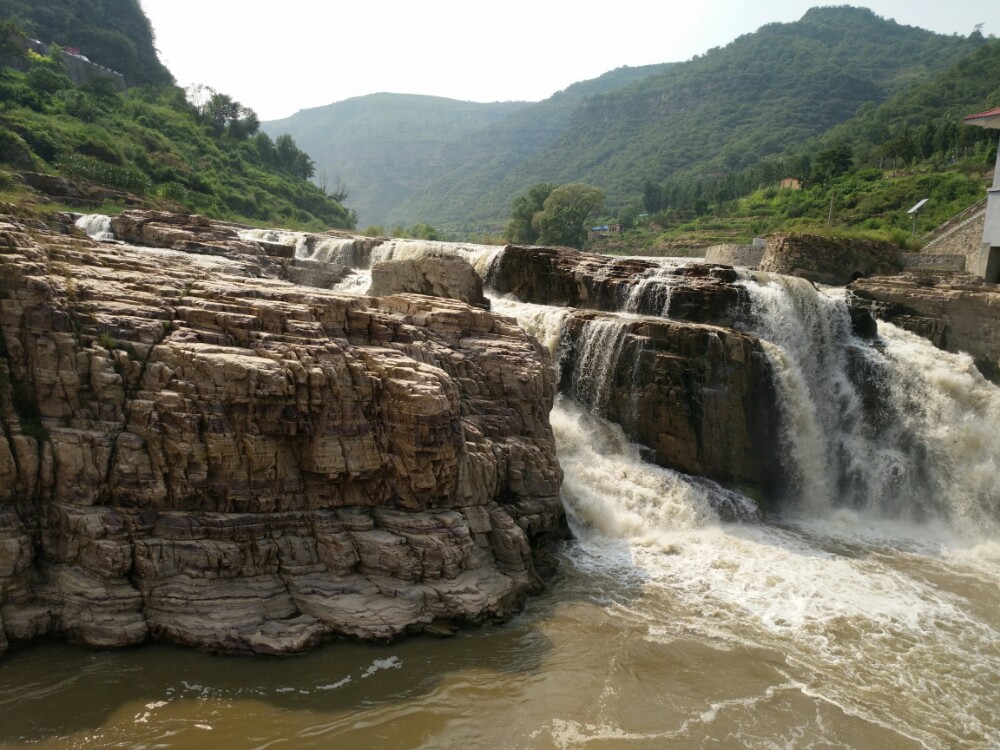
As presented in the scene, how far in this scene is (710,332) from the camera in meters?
17.0

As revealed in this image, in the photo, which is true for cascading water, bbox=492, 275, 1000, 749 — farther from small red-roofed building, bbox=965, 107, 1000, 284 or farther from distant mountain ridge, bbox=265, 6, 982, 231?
distant mountain ridge, bbox=265, 6, 982, 231

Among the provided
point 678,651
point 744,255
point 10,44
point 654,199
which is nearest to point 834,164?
point 744,255

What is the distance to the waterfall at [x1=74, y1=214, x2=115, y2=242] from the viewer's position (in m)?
23.0

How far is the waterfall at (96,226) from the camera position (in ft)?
75.5

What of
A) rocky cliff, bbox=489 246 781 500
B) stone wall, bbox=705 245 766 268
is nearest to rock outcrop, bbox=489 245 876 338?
rocky cliff, bbox=489 246 781 500

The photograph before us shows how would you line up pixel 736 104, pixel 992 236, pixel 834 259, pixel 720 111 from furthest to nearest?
pixel 736 104 < pixel 720 111 < pixel 834 259 < pixel 992 236

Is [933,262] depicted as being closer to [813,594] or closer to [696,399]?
[696,399]

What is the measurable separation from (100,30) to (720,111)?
91792 millimetres

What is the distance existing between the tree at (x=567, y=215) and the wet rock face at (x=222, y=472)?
1704 inches

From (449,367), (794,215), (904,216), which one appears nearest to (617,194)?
(794,215)

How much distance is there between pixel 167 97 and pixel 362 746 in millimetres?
69350

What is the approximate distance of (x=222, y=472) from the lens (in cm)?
962

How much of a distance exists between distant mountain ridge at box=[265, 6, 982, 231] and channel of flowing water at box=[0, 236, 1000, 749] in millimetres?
79469

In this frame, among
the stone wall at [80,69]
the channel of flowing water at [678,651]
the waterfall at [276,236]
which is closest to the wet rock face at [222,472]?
the channel of flowing water at [678,651]
